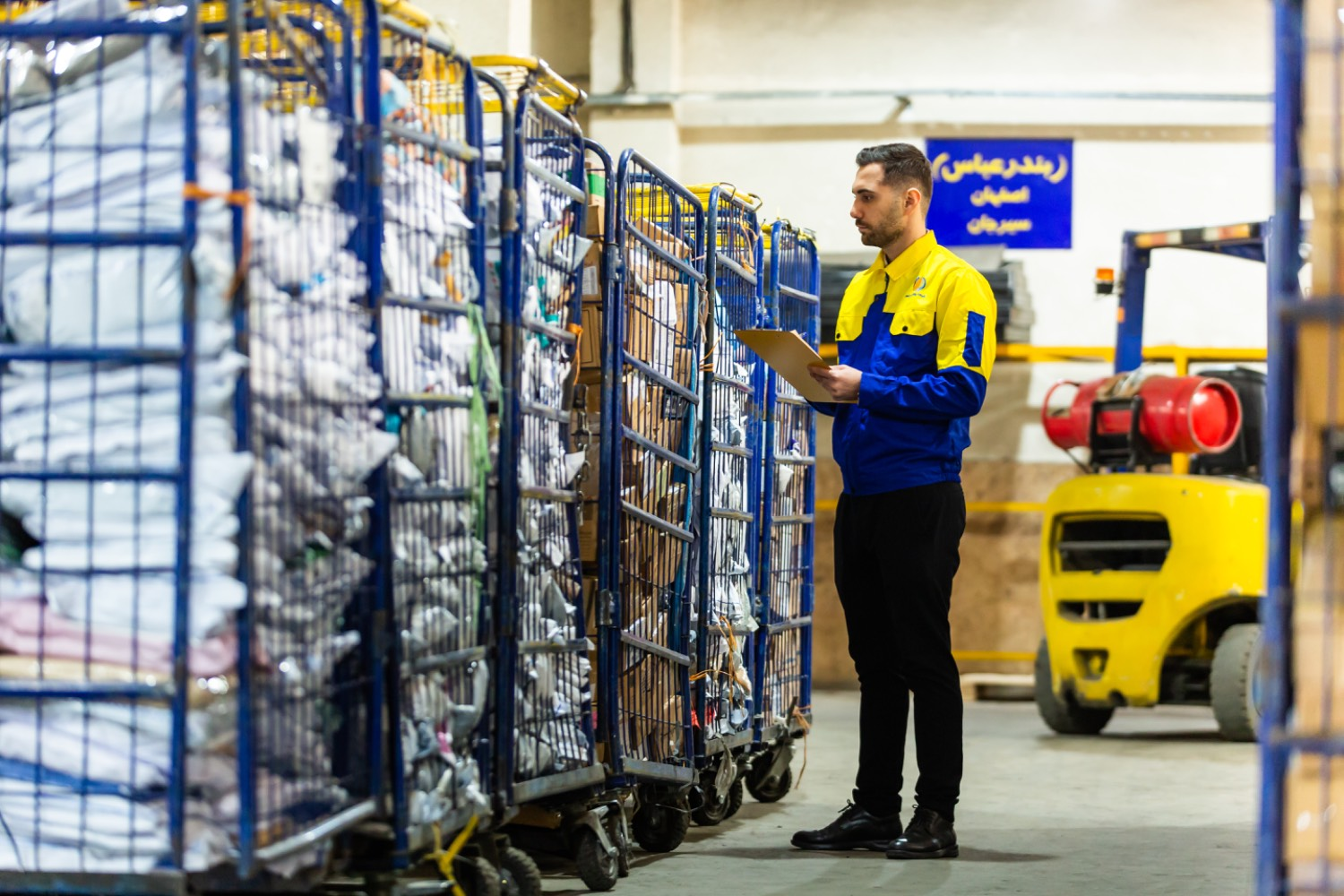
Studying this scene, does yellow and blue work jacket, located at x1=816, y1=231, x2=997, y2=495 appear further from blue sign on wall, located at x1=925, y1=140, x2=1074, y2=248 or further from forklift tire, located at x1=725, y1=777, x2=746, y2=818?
blue sign on wall, located at x1=925, y1=140, x2=1074, y2=248

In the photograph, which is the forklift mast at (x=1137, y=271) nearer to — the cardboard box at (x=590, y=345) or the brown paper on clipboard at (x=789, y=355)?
the brown paper on clipboard at (x=789, y=355)

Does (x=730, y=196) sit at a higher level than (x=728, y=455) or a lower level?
higher

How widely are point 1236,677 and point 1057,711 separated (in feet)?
3.62

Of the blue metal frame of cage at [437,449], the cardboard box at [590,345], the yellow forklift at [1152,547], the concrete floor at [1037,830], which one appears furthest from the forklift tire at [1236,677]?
the blue metal frame of cage at [437,449]

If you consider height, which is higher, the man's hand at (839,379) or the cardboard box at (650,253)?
the cardboard box at (650,253)

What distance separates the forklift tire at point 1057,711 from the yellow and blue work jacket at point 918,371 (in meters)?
4.30

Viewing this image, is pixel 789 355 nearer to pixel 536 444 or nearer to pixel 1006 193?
pixel 536 444

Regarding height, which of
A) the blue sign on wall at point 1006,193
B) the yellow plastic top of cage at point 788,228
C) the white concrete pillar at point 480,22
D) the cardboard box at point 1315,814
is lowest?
the cardboard box at point 1315,814

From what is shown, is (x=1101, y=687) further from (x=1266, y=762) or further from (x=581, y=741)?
(x=1266, y=762)

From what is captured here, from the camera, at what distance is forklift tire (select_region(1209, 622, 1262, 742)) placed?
28.3ft

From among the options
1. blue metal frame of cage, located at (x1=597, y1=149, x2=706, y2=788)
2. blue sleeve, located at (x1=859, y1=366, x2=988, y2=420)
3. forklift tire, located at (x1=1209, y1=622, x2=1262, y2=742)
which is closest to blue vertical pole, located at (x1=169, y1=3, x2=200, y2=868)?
blue metal frame of cage, located at (x1=597, y1=149, x2=706, y2=788)

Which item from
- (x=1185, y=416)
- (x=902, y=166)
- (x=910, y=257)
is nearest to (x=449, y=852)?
(x=910, y=257)

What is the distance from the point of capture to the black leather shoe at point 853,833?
5.51m

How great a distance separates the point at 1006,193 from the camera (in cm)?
1183
